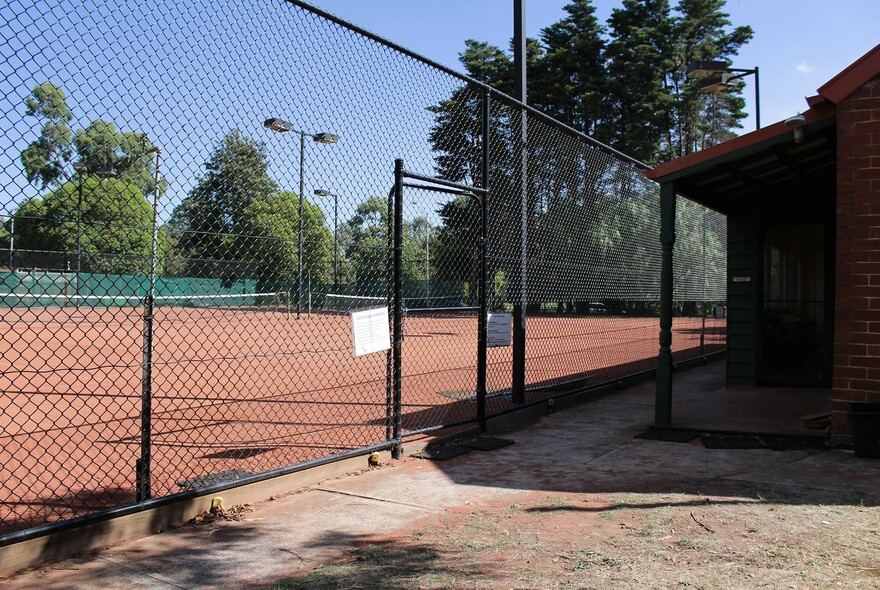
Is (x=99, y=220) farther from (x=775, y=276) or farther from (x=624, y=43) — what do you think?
(x=624, y=43)

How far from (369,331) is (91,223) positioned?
8.33 ft

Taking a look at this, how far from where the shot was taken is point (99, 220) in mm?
4156

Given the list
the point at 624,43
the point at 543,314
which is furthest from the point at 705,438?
the point at 624,43

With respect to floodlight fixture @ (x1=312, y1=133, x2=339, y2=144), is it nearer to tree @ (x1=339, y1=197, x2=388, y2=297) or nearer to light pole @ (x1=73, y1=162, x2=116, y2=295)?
tree @ (x1=339, y1=197, x2=388, y2=297)

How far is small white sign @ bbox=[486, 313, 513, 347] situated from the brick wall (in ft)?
10.9

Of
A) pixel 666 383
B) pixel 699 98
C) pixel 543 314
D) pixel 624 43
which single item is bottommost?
pixel 666 383

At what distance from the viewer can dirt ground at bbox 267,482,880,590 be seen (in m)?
3.76

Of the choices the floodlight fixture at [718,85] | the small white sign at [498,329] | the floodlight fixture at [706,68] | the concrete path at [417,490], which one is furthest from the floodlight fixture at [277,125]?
the floodlight fixture at [718,85]

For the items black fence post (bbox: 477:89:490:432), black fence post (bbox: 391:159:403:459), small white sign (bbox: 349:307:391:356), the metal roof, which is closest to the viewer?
small white sign (bbox: 349:307:391:356)

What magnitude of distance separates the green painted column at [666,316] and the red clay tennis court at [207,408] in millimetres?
1782

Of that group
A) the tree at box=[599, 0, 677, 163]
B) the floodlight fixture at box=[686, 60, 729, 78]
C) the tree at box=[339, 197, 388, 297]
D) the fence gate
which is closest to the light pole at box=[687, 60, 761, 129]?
the floodlight fixture at box=[686, 60, 729, 78]

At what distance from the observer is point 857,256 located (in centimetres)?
702

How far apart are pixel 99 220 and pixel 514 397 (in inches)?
227

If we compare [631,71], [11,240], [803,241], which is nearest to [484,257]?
[11,240]
